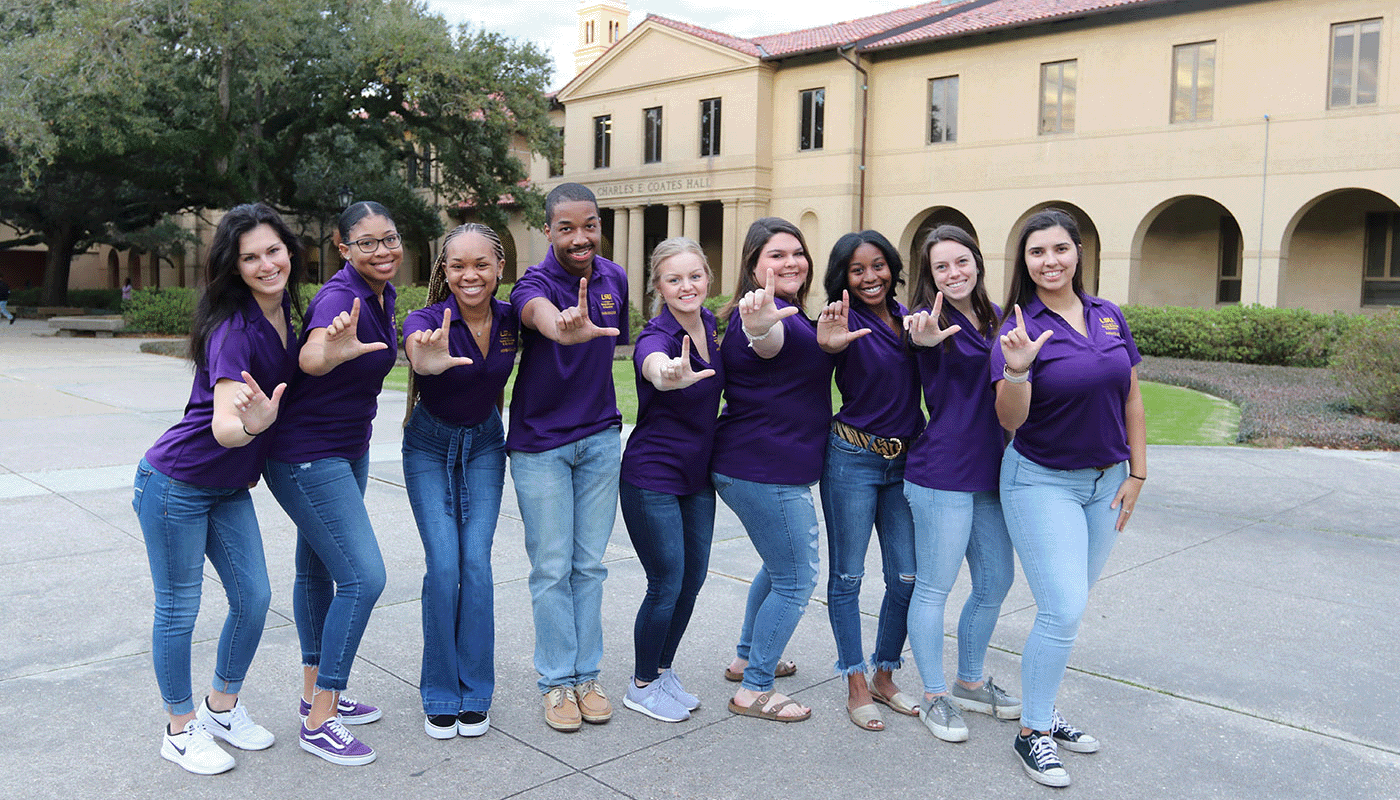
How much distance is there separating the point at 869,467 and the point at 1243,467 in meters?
7.07

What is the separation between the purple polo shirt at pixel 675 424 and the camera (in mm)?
3732

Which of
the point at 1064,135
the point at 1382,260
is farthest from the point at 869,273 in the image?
the point at 1382,260

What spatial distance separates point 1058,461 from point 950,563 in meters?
0.53

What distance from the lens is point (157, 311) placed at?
1080 inches

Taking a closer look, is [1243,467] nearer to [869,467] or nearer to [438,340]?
[869,467]

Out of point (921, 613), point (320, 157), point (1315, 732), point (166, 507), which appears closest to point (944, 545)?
point (921, 613)

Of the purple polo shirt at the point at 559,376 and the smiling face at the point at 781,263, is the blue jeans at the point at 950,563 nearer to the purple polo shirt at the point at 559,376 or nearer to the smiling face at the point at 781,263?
the smiling face at the point at 781,263

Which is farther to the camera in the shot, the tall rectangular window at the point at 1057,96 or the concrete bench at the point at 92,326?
the concrete bench at the point at 92,326

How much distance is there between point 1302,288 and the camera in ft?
79.4

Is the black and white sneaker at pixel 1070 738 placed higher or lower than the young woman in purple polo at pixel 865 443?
lower

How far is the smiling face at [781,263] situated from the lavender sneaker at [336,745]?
2.08m

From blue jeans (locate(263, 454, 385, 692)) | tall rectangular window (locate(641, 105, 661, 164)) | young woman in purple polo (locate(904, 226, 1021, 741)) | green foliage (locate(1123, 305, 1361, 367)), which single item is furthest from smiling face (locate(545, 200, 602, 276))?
tall rectangular window (locate(641, 105, 661, 164))

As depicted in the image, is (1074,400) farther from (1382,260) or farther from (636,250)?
(636,250)

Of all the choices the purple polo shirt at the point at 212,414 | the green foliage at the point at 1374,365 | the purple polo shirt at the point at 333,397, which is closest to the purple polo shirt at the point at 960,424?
the purple polo shirt at the point at 333,397
